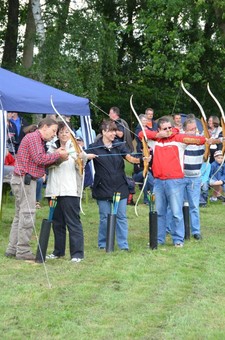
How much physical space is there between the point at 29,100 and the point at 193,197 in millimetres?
2523

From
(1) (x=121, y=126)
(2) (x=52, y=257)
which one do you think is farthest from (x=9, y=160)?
(2) (x=52, y=257)

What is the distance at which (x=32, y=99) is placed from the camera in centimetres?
1152

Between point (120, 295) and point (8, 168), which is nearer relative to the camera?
point (120, 295)

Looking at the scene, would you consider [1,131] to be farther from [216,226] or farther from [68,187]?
[216,226]

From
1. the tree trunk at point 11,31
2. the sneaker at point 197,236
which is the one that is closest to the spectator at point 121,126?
the sneaker at point 197,236

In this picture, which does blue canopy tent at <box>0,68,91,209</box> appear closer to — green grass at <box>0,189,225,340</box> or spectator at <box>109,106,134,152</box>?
spectator at <box>109,106,134,152</box>

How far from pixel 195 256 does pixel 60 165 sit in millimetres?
1912

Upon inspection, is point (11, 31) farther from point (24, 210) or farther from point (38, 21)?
point (24, 210)

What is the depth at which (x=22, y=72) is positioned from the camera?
2112 cm

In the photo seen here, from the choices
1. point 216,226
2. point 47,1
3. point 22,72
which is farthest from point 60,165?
point 47,1

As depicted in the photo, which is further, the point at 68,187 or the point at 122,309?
the point at 68,187

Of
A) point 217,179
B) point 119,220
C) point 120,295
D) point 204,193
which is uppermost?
point 217,179

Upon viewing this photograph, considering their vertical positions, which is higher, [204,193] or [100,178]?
[100,178]

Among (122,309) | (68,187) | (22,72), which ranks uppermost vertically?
(22,72)
